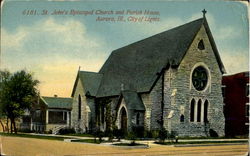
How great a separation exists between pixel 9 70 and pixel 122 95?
224cm

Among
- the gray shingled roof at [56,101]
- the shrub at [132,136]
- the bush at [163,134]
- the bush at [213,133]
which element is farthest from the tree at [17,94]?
the bush at [213,133]

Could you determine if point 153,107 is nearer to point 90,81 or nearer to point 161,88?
point 161,88

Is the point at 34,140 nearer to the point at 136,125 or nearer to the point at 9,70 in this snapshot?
the point at 9,70

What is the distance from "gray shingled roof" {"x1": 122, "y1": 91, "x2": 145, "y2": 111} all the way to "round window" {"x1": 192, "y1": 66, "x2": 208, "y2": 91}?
47.0 inches

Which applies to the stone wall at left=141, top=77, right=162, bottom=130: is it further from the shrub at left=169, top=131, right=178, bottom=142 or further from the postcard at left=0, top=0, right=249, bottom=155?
the shrub at left=169, top=131, right=178, bottom=142

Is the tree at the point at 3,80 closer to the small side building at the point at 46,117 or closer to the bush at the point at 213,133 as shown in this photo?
the small side building at the point at 46,117

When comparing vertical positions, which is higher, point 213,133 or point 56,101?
point 56,101

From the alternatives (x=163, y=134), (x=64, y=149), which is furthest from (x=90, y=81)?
(x=163, y=134)

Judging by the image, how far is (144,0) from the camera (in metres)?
7.91

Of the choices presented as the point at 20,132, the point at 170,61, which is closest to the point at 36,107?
the point at 20,132

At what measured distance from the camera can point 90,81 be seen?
28.4ft

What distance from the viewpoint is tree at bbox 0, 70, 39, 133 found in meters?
8.11

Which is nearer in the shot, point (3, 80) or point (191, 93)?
point (3, 80)

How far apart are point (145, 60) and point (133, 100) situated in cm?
85
